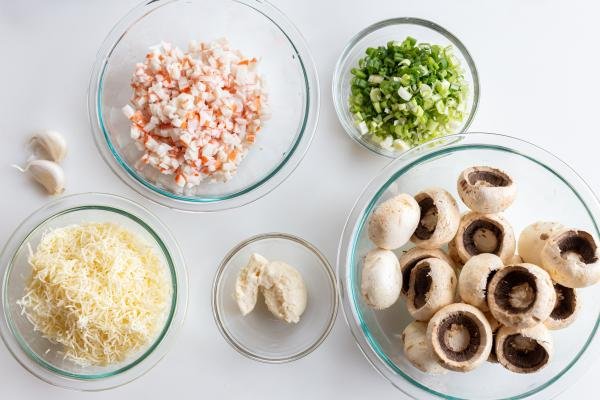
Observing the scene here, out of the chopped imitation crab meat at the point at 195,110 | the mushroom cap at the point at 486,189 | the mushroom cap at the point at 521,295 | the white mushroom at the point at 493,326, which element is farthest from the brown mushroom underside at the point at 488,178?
the chopped imitation crab meat at the point at 195,110

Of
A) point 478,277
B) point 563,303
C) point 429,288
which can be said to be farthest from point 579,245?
point 429,288

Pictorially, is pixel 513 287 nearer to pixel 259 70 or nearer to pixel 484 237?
pixel 484 237

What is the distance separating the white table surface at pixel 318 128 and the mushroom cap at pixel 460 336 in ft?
1.26

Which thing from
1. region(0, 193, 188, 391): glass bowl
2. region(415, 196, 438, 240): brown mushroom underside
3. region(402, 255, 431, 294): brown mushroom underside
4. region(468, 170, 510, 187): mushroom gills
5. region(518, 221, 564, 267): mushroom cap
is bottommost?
region(0, 193, 188, 391): glass bowl

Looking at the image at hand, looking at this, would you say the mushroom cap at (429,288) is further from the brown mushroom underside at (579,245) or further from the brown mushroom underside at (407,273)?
the brown mushroom underside at (579,245)

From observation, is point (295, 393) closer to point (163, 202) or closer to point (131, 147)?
point (163, 202)

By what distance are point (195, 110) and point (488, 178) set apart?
0.74 m

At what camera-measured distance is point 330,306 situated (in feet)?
5.81

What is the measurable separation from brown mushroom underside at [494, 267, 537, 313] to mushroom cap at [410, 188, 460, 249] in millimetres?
164

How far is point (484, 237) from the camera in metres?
1.52

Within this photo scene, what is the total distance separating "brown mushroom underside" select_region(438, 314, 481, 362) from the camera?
4.64 ft

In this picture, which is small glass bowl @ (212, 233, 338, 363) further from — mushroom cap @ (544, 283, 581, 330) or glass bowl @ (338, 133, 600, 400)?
mushroom cap @ (544, 283, 581, 330)

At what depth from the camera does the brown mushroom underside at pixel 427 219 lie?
1.51 m

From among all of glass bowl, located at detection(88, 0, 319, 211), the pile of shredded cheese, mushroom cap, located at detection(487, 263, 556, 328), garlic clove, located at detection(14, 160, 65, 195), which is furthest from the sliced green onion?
garlic clove, located at detection(14, 160, 65, 195)
